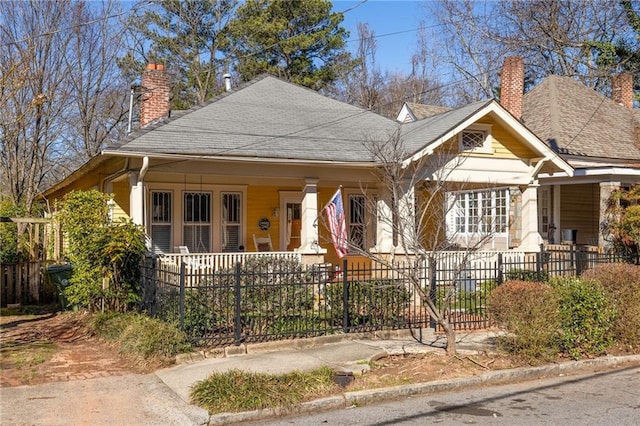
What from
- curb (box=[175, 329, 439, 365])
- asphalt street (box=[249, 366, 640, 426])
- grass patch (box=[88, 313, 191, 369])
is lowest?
asphalt street (box=[249, 366, 640, 426])

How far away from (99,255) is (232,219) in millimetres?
5806

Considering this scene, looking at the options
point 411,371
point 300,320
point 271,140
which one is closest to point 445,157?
point 271,140

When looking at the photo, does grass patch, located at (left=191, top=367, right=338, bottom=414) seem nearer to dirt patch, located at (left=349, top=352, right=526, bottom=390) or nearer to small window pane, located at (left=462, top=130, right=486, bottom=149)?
dirt patch, located at (left=349, top=352, right=526, bottom=390)

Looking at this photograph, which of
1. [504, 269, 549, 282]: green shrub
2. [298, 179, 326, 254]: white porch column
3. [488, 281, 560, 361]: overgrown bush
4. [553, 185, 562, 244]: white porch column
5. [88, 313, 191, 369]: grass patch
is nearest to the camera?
[88, 313, 191, 369]: grass patch

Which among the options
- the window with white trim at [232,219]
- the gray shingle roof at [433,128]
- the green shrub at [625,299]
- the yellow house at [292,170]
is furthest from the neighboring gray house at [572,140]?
the green shrub at [625,299]

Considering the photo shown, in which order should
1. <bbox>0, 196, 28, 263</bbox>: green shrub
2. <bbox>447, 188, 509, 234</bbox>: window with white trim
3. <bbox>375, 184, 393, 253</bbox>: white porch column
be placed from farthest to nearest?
<bbox>447, 188, 509, 234</bbox>: window with white trim < <bbox>0, 196, 28, 263</bbox>: green shrub < <bbox>375, 184, 393, 253</bbox>: white porch column

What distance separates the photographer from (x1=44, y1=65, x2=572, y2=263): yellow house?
14.1 meters

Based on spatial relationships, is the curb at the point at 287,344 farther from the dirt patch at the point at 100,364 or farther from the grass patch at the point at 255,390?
the grass patch at the point at 255,390

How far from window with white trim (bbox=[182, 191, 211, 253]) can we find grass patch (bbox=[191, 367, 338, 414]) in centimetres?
891

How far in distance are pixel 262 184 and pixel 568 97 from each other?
42.8 feet

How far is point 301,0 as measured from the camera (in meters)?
34.6

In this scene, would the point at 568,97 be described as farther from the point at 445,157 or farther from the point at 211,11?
the point at 211,11

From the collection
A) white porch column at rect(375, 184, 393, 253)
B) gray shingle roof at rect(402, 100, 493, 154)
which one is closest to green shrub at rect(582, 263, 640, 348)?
gray shingle roof at rect(402, 100, 493, 154)

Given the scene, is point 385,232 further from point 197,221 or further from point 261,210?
point 197,221
